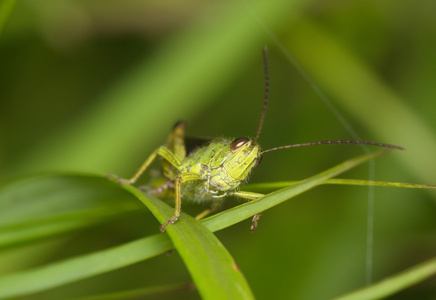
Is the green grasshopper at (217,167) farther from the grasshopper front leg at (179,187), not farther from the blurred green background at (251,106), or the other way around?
the blurred green background at (251,106)

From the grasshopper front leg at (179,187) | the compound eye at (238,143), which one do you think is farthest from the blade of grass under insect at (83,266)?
the compound eye at (238,143)

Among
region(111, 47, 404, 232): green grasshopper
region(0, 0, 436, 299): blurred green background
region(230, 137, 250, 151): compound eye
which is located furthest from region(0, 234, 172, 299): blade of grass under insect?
region(0, 0, 436, 299): blurred green background

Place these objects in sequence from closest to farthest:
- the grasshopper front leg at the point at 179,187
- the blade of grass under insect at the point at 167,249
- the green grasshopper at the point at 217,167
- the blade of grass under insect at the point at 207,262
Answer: the blade of grass under insect at the point at 207,262, the blade of grass under insect at the point at 167,249, the grasshopper front leg at the point at 179,187, the green grasshopper at the point at 217,167

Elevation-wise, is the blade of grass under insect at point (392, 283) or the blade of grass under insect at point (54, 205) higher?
the blade of grass under insect at point (54, 205)

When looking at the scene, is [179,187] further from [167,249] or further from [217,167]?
[167,249]

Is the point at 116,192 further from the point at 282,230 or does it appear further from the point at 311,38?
the point at 311,38

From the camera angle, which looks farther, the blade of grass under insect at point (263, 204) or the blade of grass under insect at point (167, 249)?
the blade of grass under insect at point (263, 204)
